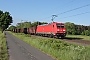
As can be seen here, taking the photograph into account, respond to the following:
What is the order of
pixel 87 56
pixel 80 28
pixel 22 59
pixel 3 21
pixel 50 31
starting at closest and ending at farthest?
1. pixel 87 56
2. pixel 22 59
3. pixel 50 31
4. pixel 3 21
5. pixel 80 28

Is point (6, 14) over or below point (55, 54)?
over

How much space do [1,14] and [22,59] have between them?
3838 inches

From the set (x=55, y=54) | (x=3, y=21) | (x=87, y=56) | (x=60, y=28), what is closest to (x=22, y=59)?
(x=55, y=54)

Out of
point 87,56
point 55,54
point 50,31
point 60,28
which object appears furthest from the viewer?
point 50,31

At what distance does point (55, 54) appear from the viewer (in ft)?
51.8

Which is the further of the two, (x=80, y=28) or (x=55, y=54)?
(x=80, y=28)

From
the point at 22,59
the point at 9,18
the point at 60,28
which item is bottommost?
the point at 22,59

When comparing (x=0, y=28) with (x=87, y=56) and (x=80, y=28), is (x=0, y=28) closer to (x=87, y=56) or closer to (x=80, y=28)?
(x=80, y=28)

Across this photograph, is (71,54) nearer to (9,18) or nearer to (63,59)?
(63,59)

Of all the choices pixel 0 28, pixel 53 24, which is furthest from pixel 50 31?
pixel 0 28

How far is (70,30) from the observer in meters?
106

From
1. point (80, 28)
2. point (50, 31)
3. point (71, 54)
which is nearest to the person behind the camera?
point (71, 54)

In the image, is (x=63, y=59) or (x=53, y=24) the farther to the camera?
(x=53, y=24)

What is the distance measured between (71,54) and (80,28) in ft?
350
